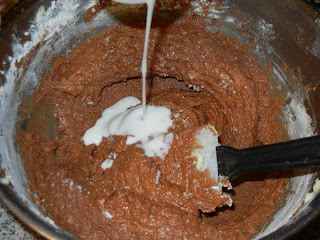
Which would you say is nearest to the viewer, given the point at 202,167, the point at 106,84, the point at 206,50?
the point at 202,167

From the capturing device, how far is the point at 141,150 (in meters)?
2.38

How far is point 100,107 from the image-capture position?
9.20ft

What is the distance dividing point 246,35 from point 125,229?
5.26ft

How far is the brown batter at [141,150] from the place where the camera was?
2008 millimetres

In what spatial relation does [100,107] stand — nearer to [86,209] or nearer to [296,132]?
[86,209]

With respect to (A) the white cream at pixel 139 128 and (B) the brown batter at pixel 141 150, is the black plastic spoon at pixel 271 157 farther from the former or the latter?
(A) the white cream at pixel 139 128

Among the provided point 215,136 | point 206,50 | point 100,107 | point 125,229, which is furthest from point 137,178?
point 206,50

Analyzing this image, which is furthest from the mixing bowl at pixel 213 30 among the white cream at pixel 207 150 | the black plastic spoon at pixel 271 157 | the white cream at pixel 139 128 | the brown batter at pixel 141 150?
the white cream at pixel 139 128

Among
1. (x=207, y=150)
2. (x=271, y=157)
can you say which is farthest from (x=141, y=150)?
(x=271, y=157)

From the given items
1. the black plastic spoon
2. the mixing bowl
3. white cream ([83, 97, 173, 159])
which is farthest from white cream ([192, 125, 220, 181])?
→ the mixing bowl

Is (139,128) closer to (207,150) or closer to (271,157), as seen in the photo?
(207,150)

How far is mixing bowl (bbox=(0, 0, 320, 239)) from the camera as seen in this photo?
191 cm

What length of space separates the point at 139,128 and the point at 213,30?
952mm

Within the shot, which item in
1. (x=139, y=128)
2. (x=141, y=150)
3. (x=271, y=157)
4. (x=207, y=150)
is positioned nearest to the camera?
(x=271, y=157)
